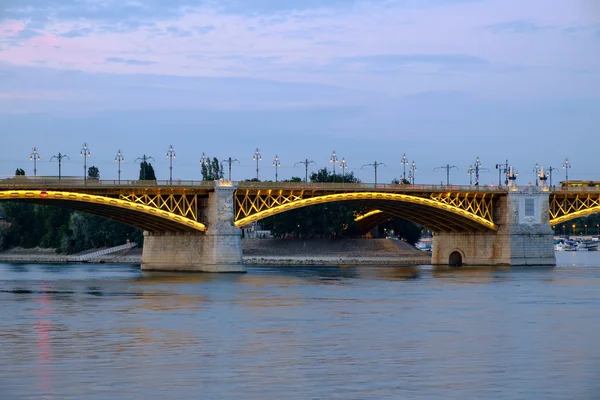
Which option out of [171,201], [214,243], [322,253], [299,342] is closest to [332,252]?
[322,253]

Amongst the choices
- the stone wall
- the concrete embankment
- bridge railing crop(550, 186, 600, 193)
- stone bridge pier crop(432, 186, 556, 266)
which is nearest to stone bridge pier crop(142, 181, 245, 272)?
the stone wall

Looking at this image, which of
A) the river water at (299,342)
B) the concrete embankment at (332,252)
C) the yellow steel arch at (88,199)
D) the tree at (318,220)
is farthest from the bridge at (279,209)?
the tree at (318,220)

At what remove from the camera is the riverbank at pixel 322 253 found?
153000 millimetres

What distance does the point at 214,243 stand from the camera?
4252 inches

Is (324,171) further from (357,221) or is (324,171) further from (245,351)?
(245,351)

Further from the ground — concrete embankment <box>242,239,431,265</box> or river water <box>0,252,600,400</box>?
concrete embankment <box>242,239,431,265</box>

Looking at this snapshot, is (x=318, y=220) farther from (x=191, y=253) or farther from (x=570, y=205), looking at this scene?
(x=191, y=253)

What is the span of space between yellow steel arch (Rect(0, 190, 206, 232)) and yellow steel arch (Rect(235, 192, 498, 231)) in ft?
26.4

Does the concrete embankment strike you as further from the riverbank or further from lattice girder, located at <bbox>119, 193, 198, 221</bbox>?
lattice girder, located at <bbox>119, 193, 198, 221</bbox>

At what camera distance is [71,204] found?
10125 cm

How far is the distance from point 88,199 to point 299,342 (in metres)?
51.3

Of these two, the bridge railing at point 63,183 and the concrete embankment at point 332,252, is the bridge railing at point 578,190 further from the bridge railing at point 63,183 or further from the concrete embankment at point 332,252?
the bridge railing at point 63,183

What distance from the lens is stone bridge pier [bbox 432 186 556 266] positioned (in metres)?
130

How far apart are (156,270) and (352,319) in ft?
189
